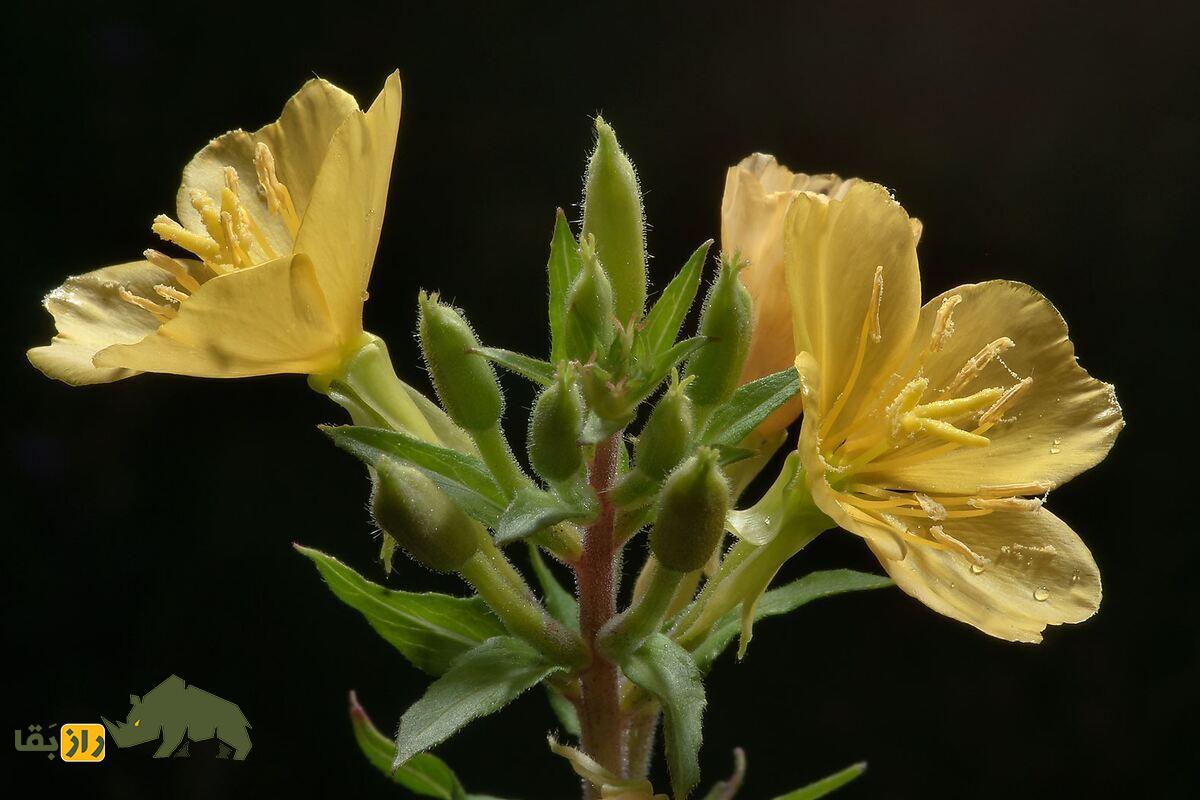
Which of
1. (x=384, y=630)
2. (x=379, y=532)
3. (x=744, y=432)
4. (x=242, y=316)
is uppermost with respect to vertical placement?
(x=242, y=316)

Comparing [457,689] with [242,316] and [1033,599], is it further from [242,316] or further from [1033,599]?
[1033,599]

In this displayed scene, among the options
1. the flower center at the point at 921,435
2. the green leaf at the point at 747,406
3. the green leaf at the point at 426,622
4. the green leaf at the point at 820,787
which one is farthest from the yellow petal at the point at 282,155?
the green leaf at the point at 820,787

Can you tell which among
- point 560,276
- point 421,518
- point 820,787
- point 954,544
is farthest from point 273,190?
point 820,787

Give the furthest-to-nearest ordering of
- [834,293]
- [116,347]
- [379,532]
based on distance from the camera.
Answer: [379,532] < [834,293] < [116,347]

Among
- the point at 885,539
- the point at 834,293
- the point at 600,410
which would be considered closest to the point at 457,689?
the point at 600,410

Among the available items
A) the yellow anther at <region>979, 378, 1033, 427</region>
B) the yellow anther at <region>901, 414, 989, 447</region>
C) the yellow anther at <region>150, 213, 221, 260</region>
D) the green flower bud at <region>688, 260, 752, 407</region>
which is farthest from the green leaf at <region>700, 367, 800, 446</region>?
the yellow anther at <region>150, 213, 221, 260</region>

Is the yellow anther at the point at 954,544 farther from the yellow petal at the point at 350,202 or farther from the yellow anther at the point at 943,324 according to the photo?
the yellow petal at the point at 350,202

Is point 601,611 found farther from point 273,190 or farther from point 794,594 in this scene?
point 273,190
